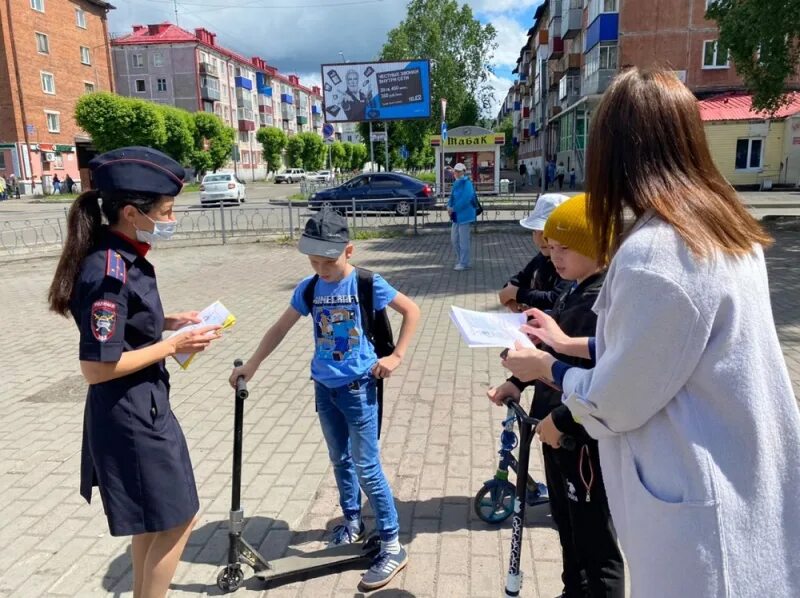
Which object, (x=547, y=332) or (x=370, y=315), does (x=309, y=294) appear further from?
(x=547, y=332)

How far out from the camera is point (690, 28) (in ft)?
103

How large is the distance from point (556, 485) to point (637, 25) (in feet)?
115

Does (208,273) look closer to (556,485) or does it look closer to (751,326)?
(556,485)

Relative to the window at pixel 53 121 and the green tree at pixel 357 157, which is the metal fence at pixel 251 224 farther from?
the green tree at pixel 357 157

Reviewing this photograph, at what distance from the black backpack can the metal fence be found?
11264 millimetres

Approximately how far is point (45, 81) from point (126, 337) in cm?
5018

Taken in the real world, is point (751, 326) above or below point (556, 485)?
above

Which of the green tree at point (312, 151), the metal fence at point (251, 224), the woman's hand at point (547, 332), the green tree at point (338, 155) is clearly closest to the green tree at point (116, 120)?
the metal fence at point (251, 224)

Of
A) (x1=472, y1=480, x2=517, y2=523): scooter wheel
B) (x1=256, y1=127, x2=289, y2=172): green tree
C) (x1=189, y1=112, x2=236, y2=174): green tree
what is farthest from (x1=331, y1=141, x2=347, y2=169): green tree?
(x1=472, y1=480, x2=517, y2=523): scooter wheel

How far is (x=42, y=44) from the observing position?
43281 mm

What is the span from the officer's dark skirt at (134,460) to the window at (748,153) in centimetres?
3425

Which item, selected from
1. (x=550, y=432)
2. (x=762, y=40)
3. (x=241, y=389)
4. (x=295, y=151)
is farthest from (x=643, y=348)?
(x=295, y=151)

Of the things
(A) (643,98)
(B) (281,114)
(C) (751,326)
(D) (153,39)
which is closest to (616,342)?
(C) (751,326)

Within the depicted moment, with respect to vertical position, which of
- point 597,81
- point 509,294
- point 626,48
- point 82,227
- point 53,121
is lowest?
point 509,294
